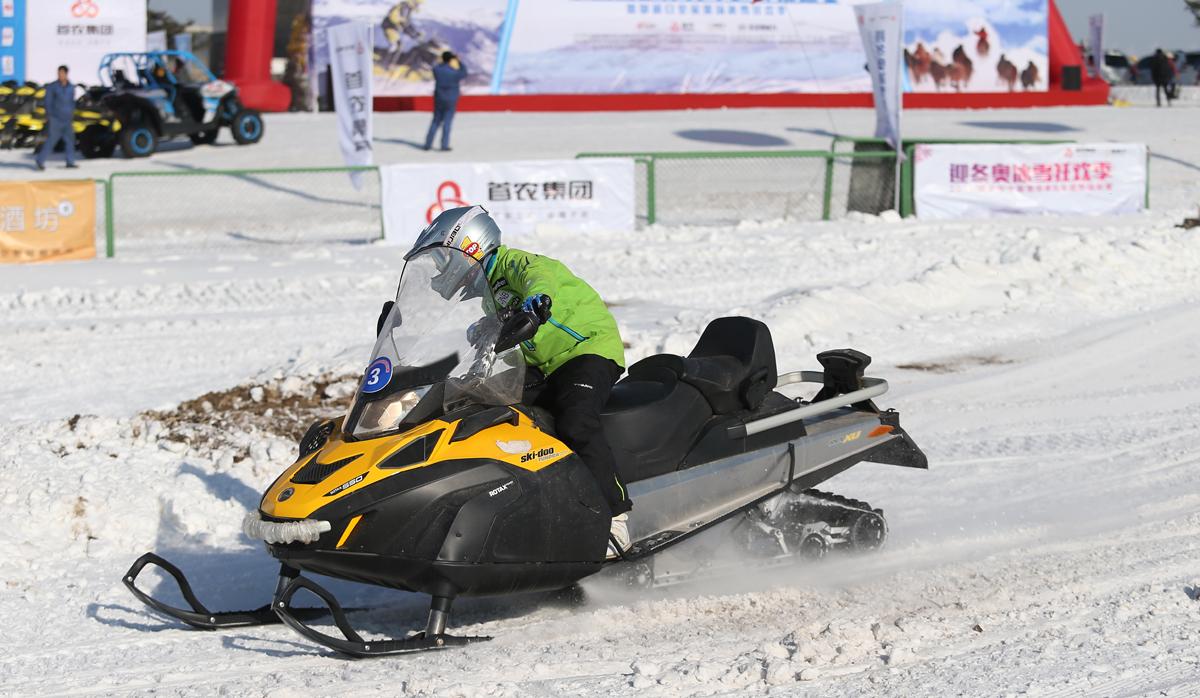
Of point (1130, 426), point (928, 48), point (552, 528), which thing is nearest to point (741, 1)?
point (928, 48)

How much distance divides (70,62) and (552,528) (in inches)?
1043

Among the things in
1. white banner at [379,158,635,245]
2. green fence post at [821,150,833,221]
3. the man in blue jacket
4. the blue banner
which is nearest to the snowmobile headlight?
white banner at [379,158,635,245]

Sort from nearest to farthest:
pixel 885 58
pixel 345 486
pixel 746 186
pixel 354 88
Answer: pixel 345 486 → pixel 354 88 → pixel 885 58 → pixel 746 186

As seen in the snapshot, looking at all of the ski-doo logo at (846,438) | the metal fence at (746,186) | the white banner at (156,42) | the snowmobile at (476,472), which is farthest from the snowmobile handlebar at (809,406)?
the white banner at (156,42)

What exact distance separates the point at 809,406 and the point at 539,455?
149cm

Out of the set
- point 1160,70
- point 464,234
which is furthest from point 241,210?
point 1160,70

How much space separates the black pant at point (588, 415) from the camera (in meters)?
5.12

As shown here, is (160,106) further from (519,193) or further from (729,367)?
(729,367)

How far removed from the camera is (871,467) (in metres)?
7.64

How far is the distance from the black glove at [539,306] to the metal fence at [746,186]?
12.4 m

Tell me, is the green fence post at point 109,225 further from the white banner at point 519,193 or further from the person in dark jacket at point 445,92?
the person in dark jacket at point 445,92

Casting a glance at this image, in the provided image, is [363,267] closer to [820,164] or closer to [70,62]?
[820,164]

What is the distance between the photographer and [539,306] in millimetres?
4965

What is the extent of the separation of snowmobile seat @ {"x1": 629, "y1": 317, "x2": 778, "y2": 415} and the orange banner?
465 inches
